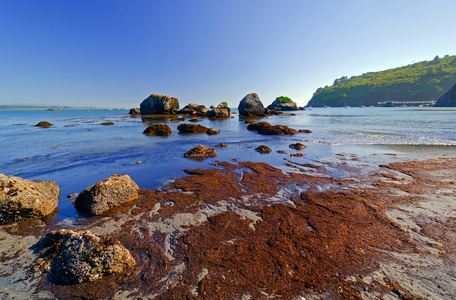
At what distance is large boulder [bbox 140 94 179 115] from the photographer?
62.6 meters

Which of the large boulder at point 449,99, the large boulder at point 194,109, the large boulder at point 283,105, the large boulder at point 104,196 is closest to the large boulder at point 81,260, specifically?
the large boulder at point 104,196

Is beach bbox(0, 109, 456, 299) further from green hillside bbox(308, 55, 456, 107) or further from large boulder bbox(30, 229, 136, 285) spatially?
green hillside bbox(308, 55, 456, 107)

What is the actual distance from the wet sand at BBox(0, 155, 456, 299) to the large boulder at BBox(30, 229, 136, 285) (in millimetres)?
133

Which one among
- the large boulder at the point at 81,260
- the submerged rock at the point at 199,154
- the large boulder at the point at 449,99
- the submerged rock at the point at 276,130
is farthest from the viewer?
the large boulder at the point at 449,99

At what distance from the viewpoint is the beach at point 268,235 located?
285 centimetres

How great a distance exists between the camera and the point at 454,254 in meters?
3.42

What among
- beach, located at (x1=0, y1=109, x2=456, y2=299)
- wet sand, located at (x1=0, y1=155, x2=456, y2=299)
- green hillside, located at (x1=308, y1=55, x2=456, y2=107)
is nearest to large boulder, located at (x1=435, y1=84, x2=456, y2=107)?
green hillside, located at (x1=308, y1=55, x2=456, y2=107)

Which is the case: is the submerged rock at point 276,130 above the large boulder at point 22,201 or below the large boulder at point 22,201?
above

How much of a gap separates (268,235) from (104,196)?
15.2ft

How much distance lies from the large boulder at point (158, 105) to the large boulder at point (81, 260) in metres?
64.8

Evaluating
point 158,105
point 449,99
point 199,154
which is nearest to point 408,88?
point 449,99

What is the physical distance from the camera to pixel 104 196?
17.5 ft

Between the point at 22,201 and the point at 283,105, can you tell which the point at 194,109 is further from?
the point at 22,201

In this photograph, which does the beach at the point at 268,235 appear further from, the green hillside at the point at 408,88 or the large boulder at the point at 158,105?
the green hillside at the point at 408,88
